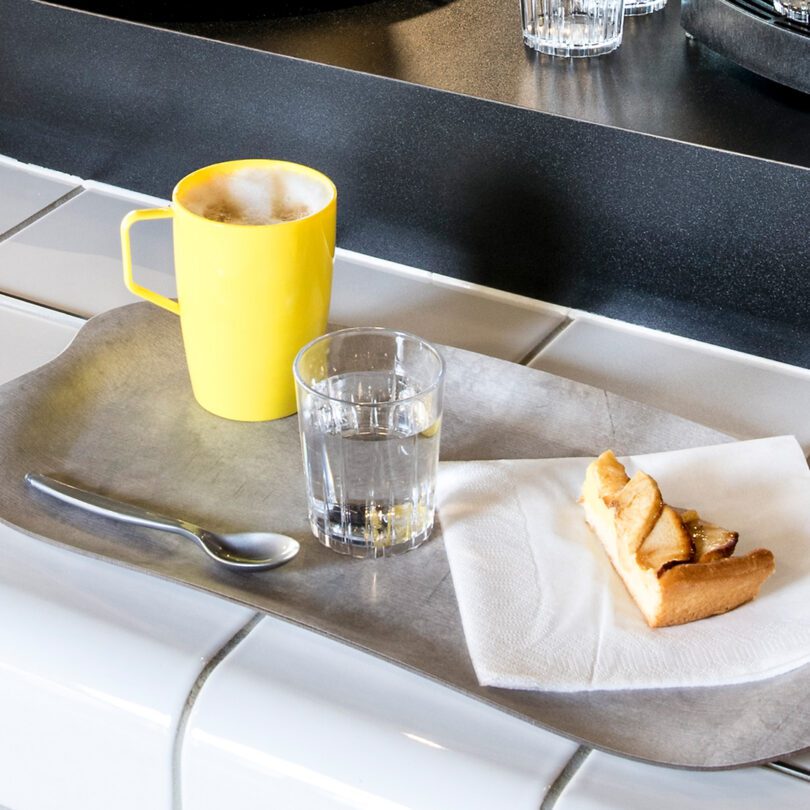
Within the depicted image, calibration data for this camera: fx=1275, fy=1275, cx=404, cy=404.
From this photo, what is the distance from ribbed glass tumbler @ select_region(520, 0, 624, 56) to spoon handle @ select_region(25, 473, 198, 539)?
1.25 ft

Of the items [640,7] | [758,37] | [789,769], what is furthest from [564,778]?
[640,7]

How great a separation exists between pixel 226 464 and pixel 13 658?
0.12m

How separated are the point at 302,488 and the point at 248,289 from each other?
9 centimetres

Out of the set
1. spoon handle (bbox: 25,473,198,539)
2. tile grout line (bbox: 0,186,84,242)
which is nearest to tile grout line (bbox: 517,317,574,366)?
spoon handle (bbox: 25,473,198,539)

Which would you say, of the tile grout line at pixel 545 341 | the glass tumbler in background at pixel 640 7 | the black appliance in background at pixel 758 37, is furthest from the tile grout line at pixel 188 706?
the glass tumbler in background at pixel 640 7

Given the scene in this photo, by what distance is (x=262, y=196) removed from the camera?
0.59 m

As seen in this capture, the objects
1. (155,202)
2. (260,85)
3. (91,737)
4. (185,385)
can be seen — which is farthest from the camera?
(155,202)

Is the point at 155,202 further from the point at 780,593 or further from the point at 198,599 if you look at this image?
the point at 780,593

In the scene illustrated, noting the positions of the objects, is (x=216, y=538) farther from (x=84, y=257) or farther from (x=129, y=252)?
(x=84, y=257)

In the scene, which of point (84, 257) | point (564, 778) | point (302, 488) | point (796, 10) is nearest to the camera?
point (564, 778)

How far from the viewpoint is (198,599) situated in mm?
491

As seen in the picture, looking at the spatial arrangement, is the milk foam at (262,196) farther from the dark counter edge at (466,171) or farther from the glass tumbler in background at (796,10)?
the glass tumbler in background at (796,10)

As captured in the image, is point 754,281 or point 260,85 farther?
point 260,85

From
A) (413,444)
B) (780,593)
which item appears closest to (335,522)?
(413,444)
